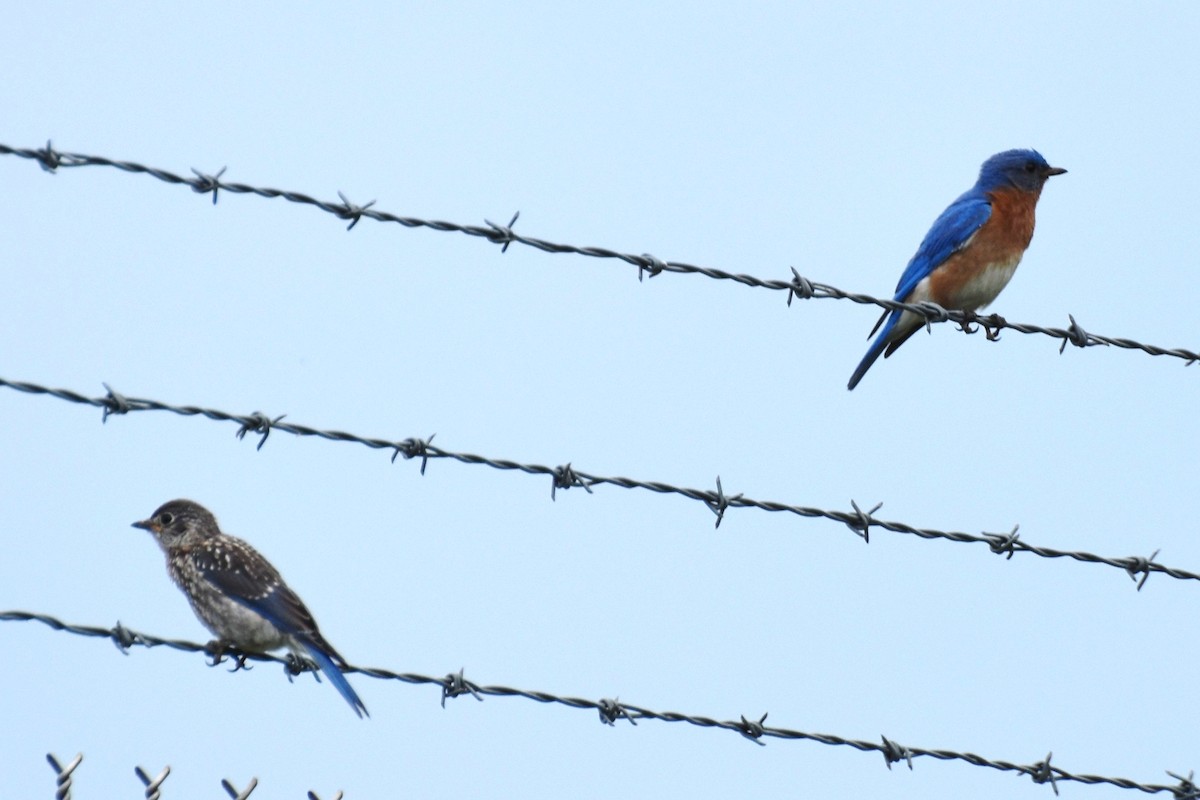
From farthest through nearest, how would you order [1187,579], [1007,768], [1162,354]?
1. [1162,354]
2. [1187,579]
3. [1007,768]

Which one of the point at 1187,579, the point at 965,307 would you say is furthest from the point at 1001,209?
the point at 1187,579

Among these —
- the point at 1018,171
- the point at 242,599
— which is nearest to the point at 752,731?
the point at 242,599

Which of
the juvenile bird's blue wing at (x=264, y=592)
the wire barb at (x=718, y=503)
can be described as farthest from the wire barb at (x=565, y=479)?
the juvenile bird's blue wing at (x=264, y=592)

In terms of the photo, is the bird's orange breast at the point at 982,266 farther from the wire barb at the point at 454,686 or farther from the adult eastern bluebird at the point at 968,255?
the wire barb at the point at 454,686

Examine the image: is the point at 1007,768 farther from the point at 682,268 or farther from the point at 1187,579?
the point at 682,268

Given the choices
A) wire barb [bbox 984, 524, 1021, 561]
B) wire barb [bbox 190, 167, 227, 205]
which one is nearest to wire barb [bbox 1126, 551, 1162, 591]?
wire barb [bbox 984, 524, 1021, 561]

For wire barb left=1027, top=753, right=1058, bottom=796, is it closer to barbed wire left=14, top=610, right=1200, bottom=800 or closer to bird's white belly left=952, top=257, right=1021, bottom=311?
barbed wire left=14, top=610, right=1200, bottom=800

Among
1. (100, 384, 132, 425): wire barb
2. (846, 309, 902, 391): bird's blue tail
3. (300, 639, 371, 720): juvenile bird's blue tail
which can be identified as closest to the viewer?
(100, 384, 132, 425): wire barb

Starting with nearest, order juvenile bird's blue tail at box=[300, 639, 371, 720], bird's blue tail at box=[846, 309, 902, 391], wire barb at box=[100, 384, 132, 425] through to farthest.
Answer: wire barb at box=[100, 384, 132, 425] < juvenile bird's blue tail at box=[300, 639, 371, 720] < bird's blue tail at box=[846, 309, 902, 391]

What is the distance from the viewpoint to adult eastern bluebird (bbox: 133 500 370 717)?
654cm

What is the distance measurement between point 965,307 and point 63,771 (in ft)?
20.3

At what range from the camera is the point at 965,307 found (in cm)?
884

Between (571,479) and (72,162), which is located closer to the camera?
(72,162)

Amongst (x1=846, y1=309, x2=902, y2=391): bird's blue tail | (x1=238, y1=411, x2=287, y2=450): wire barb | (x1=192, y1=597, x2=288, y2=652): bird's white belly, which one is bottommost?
(x1=238, y1=411, x2=287, y2=450): wire barb
